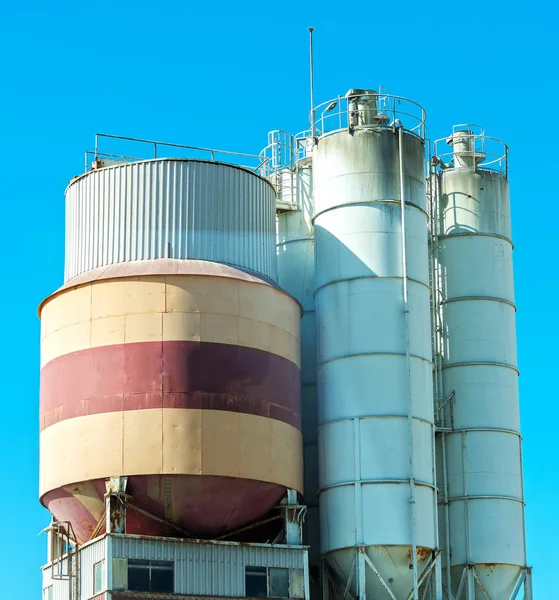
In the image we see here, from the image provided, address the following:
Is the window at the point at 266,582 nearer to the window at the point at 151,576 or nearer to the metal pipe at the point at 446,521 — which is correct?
the window at the point at 151,576

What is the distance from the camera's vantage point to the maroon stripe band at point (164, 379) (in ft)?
153

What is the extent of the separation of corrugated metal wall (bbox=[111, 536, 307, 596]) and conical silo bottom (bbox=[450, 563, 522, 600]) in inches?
371

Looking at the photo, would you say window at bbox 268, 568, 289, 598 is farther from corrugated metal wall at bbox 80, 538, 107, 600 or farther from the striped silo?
corrugated metal wall at bbox 80, 538, 107, 600

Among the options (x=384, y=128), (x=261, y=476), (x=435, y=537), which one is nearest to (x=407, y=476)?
(x=435, y=537)

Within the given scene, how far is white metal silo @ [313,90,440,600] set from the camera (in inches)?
1967

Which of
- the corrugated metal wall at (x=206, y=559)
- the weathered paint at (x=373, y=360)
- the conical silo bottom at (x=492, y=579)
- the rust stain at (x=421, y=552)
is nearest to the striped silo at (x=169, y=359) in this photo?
the corrugated metal wall at (x=206, y=559)

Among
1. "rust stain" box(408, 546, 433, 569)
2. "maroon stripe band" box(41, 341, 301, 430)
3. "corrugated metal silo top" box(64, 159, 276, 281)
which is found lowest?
"rust stain" box(408, 546, 433, 569)

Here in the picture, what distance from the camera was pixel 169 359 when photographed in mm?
46969

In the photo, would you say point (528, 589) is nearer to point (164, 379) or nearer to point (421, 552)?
point (421, 552)

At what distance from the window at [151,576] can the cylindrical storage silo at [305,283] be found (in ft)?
29.3

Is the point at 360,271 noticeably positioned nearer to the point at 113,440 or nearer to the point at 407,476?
the point at 407,476

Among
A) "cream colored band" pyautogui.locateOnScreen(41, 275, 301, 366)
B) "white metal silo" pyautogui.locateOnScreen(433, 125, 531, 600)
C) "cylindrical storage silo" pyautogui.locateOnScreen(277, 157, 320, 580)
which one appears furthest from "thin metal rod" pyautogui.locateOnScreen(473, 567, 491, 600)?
"cream colored band" pyautogui.locateOnScreen(41, 275, 301, 366)

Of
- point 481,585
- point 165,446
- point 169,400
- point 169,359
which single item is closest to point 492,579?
point 481,585

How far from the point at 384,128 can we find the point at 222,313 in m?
10.7
